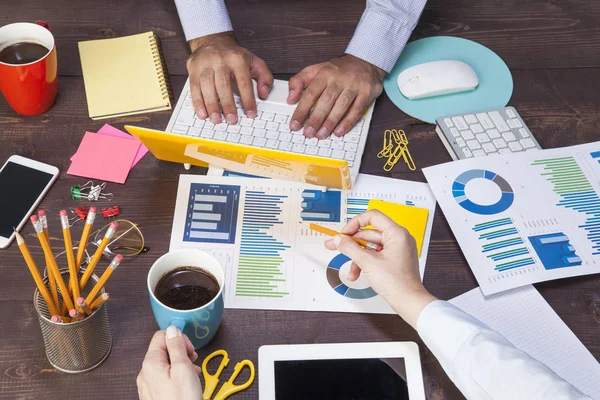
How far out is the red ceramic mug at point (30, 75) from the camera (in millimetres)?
1144

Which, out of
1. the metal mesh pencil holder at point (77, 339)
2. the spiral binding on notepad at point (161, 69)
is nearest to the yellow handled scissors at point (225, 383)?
the metal mesh pencil holder at point (77, 339)

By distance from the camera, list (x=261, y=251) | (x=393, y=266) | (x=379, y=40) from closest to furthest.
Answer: (x=393, y=266) → (x=261, y=251) → (x=379, y=40)

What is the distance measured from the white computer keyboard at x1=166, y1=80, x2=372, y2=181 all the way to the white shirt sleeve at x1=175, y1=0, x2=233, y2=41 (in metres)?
0.16

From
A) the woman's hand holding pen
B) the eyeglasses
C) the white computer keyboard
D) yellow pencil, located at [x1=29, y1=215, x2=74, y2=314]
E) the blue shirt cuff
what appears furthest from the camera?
the blue shirt cuff

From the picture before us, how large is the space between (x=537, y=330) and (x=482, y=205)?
0.74ft

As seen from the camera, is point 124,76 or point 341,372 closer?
point 341,372

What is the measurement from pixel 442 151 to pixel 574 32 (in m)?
0.45

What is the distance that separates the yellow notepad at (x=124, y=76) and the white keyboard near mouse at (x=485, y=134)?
1.65 ft

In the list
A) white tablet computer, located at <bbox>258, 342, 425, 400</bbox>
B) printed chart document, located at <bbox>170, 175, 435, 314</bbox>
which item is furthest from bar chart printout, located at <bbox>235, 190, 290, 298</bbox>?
white tablet computer, located at <bbox>258, 342, 425, 400</bbox>

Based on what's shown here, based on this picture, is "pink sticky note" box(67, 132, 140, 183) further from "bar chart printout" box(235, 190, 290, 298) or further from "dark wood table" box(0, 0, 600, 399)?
"bar chart printout" box(235, 190, 290, 298)

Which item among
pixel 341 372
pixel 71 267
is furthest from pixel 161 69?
pixel 341 372

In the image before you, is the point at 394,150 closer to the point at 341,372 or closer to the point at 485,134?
the point at 485,134

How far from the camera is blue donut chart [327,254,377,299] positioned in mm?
1031

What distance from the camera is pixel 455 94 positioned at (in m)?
1.29
